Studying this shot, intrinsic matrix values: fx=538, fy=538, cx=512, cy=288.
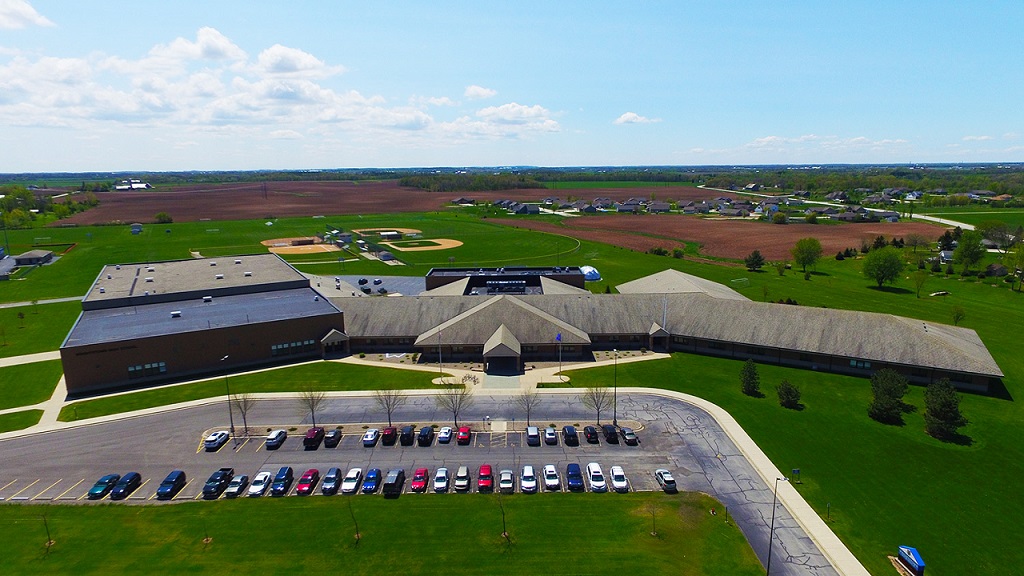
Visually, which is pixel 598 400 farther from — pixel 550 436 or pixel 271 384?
pixel 271 384

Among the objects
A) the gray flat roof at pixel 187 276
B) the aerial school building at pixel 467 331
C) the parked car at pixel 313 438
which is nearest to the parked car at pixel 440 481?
the parked car at pixel 313 438

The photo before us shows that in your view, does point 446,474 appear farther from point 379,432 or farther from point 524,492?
point 379,432

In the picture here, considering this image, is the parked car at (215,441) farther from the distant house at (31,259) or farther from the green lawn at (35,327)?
the distant house at (31,259)

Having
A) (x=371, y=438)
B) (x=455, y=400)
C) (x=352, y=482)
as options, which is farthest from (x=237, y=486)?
(x=455, y=400)

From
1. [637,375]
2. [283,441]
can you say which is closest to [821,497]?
[637,375]

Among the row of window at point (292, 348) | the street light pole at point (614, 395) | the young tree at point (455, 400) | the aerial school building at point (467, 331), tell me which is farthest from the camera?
the row of window at point (292, 348)

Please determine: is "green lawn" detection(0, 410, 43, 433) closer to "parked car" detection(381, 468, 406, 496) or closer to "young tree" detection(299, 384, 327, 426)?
"young tree" detection(299, 384, 327, 426)
